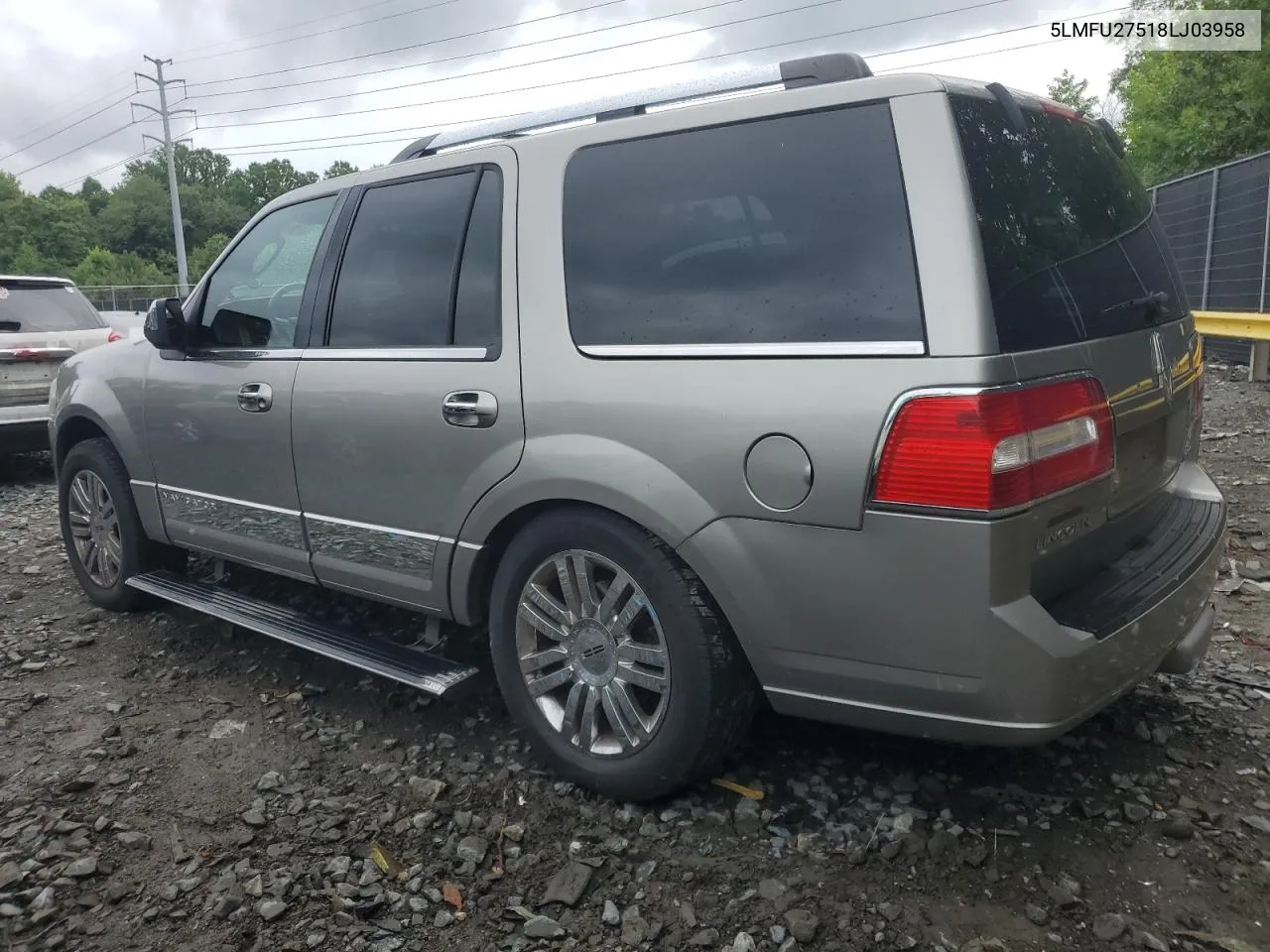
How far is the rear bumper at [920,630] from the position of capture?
2250 mm

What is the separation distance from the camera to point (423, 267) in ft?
11.0

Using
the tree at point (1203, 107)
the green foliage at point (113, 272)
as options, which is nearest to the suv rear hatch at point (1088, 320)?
the tree at point (1203, 107)

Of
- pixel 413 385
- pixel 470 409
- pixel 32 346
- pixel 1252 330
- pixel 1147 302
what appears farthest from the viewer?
pixel 1252 330

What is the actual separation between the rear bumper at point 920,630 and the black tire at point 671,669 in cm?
10

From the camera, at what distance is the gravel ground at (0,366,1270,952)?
2.43 metres

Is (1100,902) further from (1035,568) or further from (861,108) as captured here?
(861,108)

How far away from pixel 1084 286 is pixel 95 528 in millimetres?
4526

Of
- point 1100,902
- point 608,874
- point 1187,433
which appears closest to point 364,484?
point 608,874

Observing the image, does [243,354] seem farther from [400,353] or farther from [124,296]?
[124,296]

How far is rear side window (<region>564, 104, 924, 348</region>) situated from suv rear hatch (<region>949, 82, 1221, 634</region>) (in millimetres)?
225

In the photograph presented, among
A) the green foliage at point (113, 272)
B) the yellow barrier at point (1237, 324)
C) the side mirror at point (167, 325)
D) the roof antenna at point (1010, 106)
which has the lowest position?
the yellow barrier at point (1237, 324)

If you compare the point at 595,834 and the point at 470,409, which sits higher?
the point at 470,409

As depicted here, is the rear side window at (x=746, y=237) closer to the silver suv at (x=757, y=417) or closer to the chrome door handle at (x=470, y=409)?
the silver suv at (x=757, y=417)

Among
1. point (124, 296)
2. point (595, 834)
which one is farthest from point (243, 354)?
point (124, 296)
